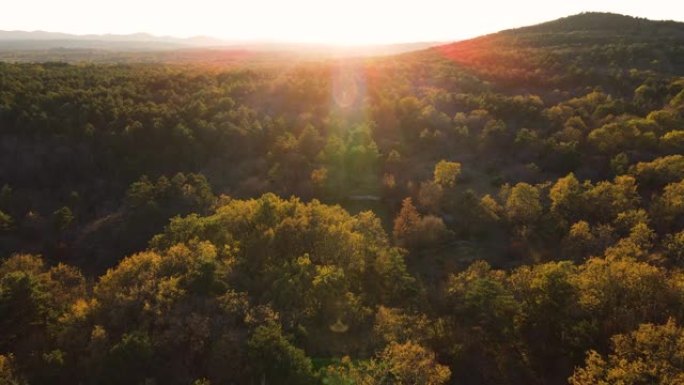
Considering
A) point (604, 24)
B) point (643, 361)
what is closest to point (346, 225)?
point (643, 361)

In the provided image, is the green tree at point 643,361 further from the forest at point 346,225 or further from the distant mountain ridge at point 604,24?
the distant mountain ridge at point 604,24

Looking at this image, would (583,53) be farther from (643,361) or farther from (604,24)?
(643,361)

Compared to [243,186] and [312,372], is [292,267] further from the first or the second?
[243,186]

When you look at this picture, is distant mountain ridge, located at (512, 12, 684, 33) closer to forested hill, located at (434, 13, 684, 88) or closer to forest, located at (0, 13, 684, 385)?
forested hill, located at (434, 13, 684, 88)

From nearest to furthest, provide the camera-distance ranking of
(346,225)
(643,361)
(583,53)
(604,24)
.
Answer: (643,361), (346,225), (583,53), (604,24)

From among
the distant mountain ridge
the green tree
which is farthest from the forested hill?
the green tree

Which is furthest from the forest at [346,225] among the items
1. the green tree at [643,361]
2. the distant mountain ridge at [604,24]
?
the distant mountain ridge at [604,24]

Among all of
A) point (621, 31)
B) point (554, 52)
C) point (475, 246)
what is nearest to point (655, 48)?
point (554, 52)

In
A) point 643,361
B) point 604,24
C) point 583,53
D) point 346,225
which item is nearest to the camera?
point 643,361
